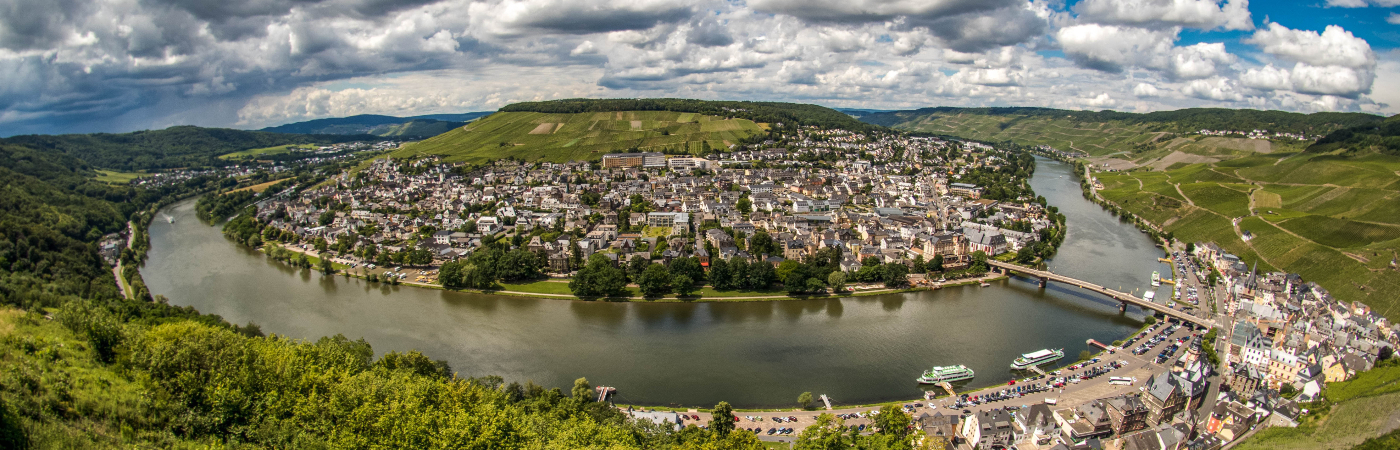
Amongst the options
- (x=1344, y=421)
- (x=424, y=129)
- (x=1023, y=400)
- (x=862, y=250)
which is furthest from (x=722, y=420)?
(x=424, y=129)

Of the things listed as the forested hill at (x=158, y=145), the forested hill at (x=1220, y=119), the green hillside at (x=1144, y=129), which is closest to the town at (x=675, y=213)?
the green hillside at (x=1144, y=129)

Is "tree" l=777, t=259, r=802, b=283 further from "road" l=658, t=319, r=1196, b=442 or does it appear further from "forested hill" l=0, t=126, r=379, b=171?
"forested hill" l=0, t=126, r=379, b=171

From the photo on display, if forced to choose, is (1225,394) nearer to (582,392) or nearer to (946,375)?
(946,375)

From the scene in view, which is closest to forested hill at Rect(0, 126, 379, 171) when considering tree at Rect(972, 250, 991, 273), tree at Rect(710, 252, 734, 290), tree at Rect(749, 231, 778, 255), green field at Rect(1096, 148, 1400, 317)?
tree at Rect(749, 231, 778, 255)

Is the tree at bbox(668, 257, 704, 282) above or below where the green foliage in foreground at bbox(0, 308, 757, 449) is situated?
below

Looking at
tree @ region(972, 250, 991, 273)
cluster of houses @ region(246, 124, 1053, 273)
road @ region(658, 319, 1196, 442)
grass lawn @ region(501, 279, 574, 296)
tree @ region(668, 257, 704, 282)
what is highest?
cluster of houses @ region(246, 124, 1053, 273)
